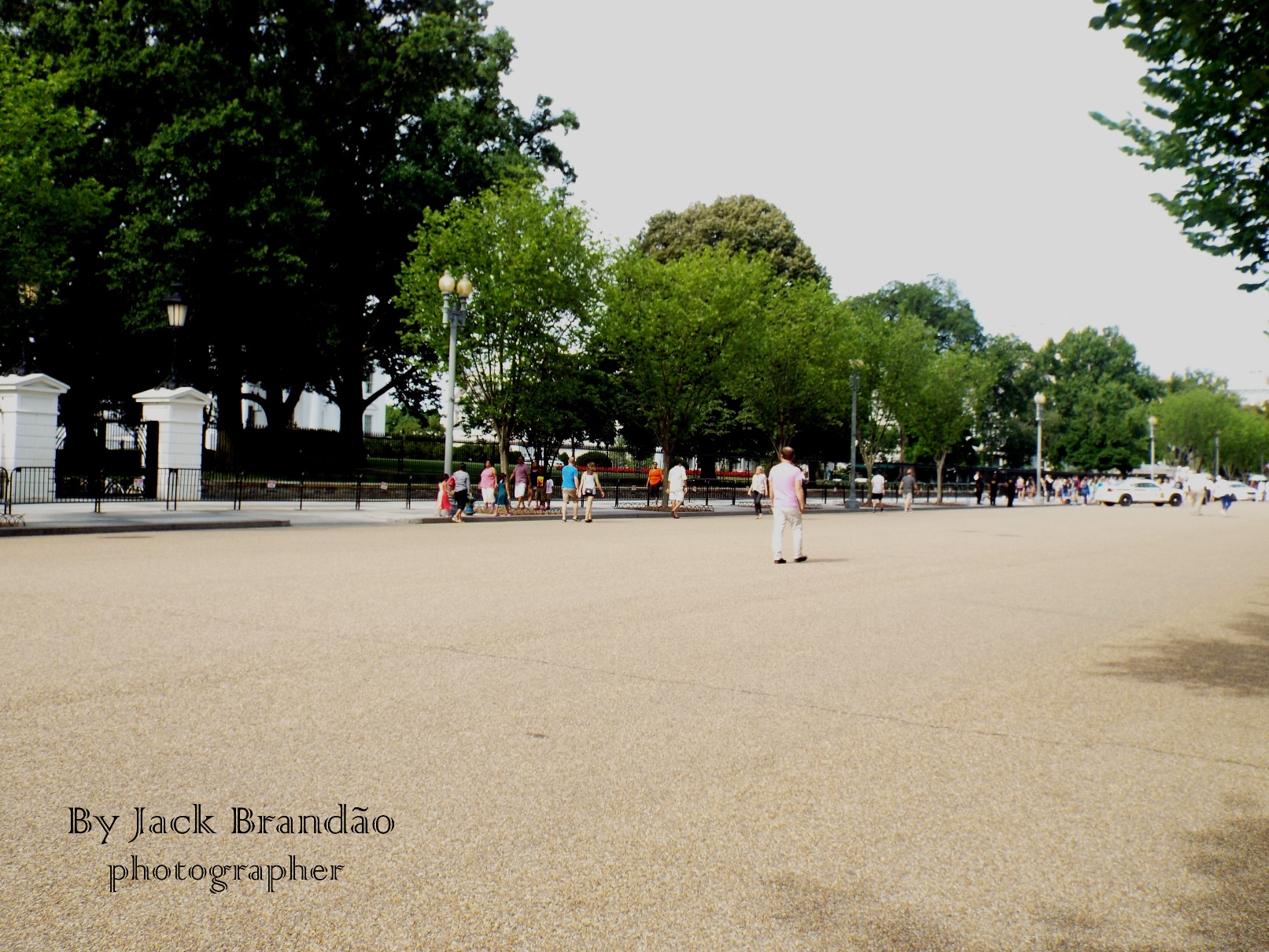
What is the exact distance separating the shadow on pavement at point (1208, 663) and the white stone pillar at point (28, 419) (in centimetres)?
2540

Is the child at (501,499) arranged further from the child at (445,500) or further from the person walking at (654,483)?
the person walking at (654,483)

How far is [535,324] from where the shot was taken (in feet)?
114

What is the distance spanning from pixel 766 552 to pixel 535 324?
1755 centimetres

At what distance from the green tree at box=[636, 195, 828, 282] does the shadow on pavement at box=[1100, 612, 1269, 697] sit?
52.6m

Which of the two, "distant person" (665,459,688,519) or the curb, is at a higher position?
"distant person" (665,459,688,519)

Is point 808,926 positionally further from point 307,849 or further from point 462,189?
point 462,189

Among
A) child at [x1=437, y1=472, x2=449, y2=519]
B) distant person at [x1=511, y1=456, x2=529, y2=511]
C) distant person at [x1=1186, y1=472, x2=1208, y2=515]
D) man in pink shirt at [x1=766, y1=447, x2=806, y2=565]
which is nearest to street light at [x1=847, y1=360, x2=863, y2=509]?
distant person at [x1=1186, y1=472, x2=1208, y2=515]

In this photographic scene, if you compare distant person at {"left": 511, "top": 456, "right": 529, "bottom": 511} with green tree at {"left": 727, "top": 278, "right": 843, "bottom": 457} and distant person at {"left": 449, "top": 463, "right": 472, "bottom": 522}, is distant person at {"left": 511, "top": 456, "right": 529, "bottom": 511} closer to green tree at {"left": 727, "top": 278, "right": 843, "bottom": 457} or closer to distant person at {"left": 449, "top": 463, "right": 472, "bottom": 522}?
distant person at {"left": 449, "top": 463, "right": 472, "bottom": 522}

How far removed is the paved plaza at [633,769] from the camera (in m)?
3.50

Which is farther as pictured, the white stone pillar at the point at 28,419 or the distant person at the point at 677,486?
the distant person at the point at 677,486

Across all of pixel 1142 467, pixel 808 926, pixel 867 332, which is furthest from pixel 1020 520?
pixel 1142 467

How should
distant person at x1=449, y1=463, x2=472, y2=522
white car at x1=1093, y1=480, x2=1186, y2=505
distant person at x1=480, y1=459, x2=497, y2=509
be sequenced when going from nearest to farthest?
distant person at x1=449, y1=463, x2=472, y2=522
distant person at x1=480, y1=459, x2=497, y2=509
white car at x1=1093, y1=480, x2=1186, y2=505

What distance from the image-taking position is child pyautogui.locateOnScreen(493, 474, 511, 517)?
105ft

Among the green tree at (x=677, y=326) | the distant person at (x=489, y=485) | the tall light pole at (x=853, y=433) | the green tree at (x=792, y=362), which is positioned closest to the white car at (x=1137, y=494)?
the tall light pole at (x=853, y=433)
